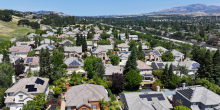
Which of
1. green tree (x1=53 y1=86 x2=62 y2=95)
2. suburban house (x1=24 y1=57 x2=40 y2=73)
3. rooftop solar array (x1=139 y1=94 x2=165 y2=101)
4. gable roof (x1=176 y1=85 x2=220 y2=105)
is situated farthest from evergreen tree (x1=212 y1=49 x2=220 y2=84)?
suburban house (x1=24 y1=57 x2=40 y2=73)

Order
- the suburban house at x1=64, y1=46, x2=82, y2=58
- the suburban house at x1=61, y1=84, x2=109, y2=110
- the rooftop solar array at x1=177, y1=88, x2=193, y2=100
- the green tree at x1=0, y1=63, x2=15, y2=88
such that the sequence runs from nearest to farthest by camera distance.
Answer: the suburban house at x1=61, y1=84, x2=109, y2=110, the rooftop solar array at x1=177, y1=88, x2=193, y2=100, the green tree at x1=0, y1=63, x2=15, y2=88, the suburban house at x1=64, y1=46, x2=82, y2=58

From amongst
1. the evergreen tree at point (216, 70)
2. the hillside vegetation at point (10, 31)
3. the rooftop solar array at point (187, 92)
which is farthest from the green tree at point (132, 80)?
the hillside vegetation at point (10, 31)

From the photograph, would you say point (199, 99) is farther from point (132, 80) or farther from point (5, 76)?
point (5, 76)

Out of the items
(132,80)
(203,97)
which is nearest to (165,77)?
(132,80)

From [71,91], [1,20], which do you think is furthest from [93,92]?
[1,20]

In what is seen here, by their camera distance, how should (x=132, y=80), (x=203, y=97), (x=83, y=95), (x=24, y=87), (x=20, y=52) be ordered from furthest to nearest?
(x=20, y=52) → (x=132, y=80) → (x=203, y=97) → (x=24, y=87) → (x=83, y=95)

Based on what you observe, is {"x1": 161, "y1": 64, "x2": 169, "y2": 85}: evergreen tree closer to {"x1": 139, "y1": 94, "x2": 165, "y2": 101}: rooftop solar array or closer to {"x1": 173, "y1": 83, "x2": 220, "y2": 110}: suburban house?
{"x1": 173, "y1": 83, "x2": 220, "y2": 110}: suburban house
